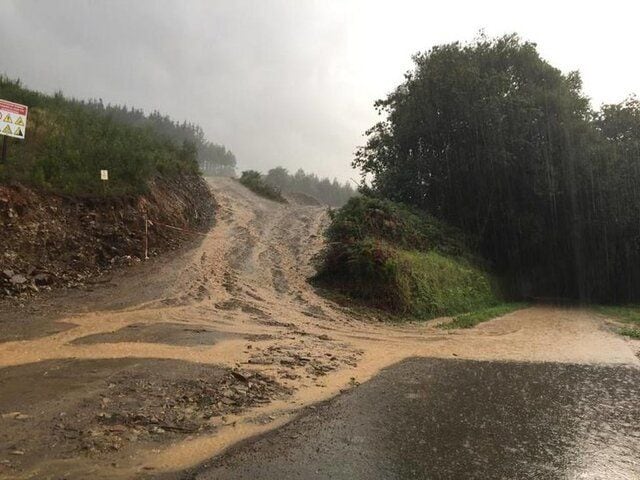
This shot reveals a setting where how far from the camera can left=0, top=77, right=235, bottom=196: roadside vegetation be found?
44.9ft

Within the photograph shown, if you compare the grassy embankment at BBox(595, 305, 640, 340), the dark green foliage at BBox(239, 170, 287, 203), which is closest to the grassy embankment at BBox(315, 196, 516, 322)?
the grassy embankment at BBox(595, 305, 640, 340)

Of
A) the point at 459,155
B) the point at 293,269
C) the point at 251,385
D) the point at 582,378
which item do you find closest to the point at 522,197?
the point at 459,155

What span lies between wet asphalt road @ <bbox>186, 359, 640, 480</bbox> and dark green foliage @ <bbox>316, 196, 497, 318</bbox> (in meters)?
6.00

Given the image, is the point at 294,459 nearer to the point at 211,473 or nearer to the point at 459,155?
the point at 211,473

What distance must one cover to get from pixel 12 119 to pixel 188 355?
8.91 meters

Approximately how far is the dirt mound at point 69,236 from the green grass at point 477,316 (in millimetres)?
9667

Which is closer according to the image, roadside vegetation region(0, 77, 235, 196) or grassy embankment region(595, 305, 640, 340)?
roadside vegetation region(0, 77, 235, 196)

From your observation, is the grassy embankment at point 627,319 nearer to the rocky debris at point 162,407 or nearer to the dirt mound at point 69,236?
the rocky debris at point 162,407

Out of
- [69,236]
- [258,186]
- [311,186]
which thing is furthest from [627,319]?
[311,186]

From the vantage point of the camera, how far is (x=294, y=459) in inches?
198

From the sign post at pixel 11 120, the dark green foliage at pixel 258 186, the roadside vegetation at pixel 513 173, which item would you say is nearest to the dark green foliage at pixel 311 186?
the dark green foliage at pixel 258 186

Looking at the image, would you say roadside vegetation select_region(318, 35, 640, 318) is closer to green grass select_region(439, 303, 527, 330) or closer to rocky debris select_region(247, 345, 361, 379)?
green grass select_region(439, 303, 527, 330)

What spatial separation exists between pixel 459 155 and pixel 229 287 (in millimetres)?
15550

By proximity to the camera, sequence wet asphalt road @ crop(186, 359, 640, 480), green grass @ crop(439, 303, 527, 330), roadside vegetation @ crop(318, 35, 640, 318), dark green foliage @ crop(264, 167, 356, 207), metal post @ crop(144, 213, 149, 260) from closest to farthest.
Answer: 1. wet asphalt road @ crop(186, 359, 640, 480)
2. green grass @ crop(439, 303, 527, 330)
3. metal post @ crop(144, 213, 149, 260)
4. roadside vegetation @ crop(318, 35, 640, 318)
5. dark green foliage @ crop(264, 167, 356, 207)
